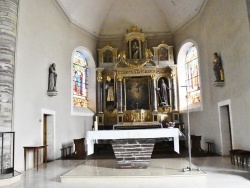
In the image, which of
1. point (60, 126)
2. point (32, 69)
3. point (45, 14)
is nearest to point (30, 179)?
point (32, 69)

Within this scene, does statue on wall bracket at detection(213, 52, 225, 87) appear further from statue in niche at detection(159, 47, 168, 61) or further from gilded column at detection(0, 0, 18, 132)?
gilded column at detection(0, 0, 18, 132)

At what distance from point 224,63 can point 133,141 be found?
15.8ft

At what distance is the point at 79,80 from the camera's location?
1334 centimetres

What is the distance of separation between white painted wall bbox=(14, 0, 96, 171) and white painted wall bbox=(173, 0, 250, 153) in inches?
240

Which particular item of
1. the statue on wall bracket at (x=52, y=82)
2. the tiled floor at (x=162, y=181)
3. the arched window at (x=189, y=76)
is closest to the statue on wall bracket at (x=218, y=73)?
the arched window at (x=189, y=76)

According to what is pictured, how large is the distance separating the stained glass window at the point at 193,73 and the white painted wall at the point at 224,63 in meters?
0.84

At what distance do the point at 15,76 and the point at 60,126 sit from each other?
3.79 m

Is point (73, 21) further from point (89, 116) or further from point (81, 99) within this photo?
point (89, 116)

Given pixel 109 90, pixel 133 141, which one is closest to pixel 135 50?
pixel 109 90

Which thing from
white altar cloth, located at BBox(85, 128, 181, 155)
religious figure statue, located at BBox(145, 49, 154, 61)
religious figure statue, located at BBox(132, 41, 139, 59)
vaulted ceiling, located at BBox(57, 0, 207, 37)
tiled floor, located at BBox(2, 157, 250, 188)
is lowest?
tiled floor, located at BBox(2, 157, 250, 188)

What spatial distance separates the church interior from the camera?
22.1 ft

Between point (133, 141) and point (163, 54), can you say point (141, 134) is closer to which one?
point (133, 141)

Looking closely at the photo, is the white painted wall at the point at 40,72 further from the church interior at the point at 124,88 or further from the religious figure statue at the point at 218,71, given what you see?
the religious figure statue at the point at 218,71

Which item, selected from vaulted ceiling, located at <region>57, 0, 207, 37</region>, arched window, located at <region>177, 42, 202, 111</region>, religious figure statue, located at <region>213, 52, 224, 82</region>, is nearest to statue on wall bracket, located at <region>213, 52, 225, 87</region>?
religious figure statue, located at <region>213, 52, 224, 82</region>
